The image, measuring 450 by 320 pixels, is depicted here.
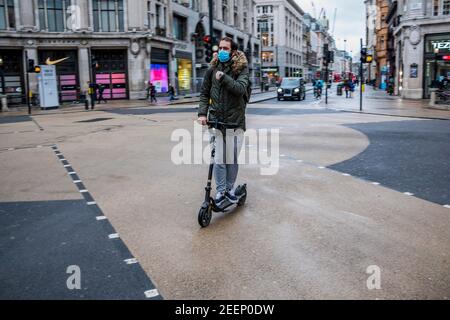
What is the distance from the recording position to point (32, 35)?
3638 cm

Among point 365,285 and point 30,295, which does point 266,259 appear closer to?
point 365,285

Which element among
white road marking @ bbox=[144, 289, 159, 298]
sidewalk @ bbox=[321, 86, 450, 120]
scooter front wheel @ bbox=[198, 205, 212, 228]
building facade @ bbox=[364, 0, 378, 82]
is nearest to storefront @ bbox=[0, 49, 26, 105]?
sidewalk @ bbox=[321, 86, 450, 120]

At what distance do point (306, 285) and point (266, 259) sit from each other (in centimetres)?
65

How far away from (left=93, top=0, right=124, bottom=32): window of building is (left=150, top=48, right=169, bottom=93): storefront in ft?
13.7

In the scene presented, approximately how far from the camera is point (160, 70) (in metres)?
44.6

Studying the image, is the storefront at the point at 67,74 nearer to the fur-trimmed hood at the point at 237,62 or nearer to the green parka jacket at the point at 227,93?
the green parka jacket at the point at 227,93

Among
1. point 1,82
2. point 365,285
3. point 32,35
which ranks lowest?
point 365,285

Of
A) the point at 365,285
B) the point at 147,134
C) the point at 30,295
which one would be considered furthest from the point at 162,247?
the point at 147,134

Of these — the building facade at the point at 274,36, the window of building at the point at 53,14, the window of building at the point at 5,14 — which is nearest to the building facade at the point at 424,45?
the window of building at the point at 53,14

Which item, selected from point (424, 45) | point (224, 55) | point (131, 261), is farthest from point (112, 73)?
point (131, 261)

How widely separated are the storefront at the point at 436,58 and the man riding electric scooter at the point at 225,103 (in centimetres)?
3413

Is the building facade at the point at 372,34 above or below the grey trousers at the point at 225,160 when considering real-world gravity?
above

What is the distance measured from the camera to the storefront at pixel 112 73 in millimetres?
40625

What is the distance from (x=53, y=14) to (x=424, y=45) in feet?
103
